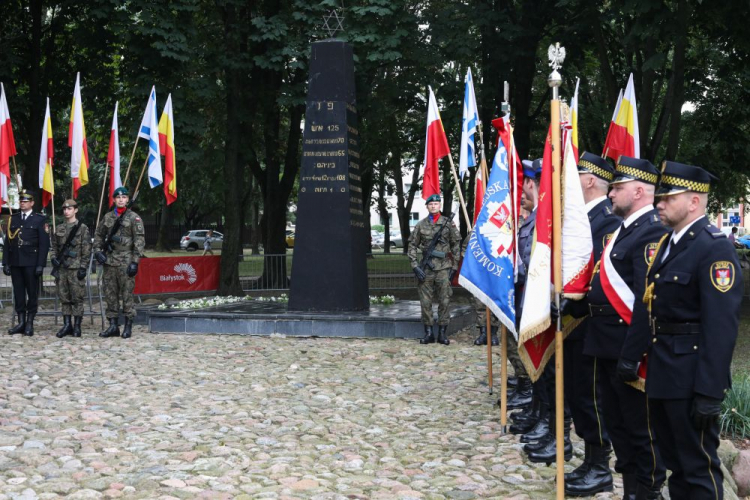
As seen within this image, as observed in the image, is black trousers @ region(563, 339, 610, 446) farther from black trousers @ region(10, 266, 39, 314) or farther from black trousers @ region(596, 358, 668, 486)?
black trousers @ region(10, 266, 39, 314)

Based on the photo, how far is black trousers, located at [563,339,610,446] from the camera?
5.59 metres

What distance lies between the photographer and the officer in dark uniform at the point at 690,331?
4137mm

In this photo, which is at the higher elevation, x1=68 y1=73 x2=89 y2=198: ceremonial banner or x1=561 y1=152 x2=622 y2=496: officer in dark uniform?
x1=68 y1=73 x2=89 y2=198: ceremonial banner

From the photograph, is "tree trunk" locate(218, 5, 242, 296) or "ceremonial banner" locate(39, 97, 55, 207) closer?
"ceremonial banner" locate(39, 97, 55, 207)

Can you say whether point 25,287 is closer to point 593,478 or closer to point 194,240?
point 593,478

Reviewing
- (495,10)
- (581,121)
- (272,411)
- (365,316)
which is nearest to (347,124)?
(365,316)

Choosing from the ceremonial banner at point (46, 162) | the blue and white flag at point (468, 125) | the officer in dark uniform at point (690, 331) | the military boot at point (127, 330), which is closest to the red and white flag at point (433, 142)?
the blue and white flag at point (468, 125)

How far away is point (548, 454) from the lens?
247 inches

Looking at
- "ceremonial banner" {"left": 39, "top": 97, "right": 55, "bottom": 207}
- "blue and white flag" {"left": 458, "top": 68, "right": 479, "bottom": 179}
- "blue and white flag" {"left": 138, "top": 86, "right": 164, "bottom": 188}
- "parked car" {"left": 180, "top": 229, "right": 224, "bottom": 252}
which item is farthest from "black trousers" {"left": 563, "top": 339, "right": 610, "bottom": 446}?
"parked car" {"left": 180, "top": 229, "right": 224, "bottom": 252}

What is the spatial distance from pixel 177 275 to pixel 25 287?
6176 mm

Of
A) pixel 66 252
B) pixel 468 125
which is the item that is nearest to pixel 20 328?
pixel 66 252

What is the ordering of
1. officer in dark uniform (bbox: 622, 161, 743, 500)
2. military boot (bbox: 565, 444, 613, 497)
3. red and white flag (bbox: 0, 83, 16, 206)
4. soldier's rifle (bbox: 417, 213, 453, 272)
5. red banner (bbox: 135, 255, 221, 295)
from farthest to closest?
1. red banner (bbox: 135, 255, 221, 295)
2. red and white flag (bbox: 0, 83, 16, 206)
3. soldier's rifle (bbox: 417, 213, 453, 272)
4. military boot (bbox: 565, 444, 613, 497)
5. officer in dark uniform (bbox: 622, 161, 743, 500)

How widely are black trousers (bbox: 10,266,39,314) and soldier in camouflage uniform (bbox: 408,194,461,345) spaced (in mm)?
5799

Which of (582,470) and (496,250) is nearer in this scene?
(582,470)
